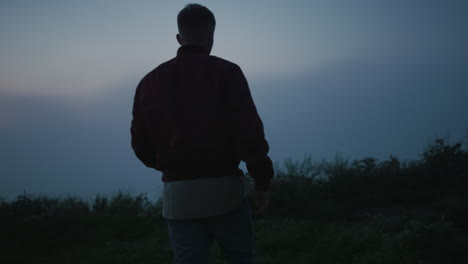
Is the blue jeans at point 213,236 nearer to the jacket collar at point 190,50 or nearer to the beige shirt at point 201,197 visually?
the beige shirt at point 201,197

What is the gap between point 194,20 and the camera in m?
2.00

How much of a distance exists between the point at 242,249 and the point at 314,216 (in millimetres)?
3501

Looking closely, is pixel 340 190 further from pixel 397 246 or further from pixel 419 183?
pixel 397 246

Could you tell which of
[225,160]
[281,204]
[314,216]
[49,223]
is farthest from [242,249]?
[49,223]

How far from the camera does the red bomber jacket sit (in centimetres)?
180

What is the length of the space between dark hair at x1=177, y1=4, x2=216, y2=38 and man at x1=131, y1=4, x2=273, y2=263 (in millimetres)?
99

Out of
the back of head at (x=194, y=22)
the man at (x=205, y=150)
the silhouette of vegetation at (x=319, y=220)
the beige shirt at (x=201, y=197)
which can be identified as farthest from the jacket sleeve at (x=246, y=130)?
the silhouette of vegetation at (x=319, y=220)

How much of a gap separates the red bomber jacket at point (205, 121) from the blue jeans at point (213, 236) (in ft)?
0.68

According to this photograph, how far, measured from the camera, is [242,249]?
1.93 meters

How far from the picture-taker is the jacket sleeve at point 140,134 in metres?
2.06

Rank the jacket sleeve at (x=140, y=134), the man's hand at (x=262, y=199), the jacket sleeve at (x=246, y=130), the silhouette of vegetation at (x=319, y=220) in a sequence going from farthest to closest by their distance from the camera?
the silhouette of vegetation at (x=319, y=220) < the jacket sleeve at (x=140, y=134) < the man's hand at (x=262, y=199) < the jacket sleeve at (x=246, y=130)

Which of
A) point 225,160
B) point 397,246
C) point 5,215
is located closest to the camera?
point 225,160

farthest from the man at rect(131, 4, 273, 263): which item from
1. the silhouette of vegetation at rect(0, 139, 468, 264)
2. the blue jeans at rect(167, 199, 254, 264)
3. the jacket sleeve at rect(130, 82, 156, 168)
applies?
the silhouette of vegetation at rect(0, 139, 468, 264)

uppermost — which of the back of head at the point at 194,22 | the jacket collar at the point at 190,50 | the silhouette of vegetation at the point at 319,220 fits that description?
the back of head at the point at 194,22
